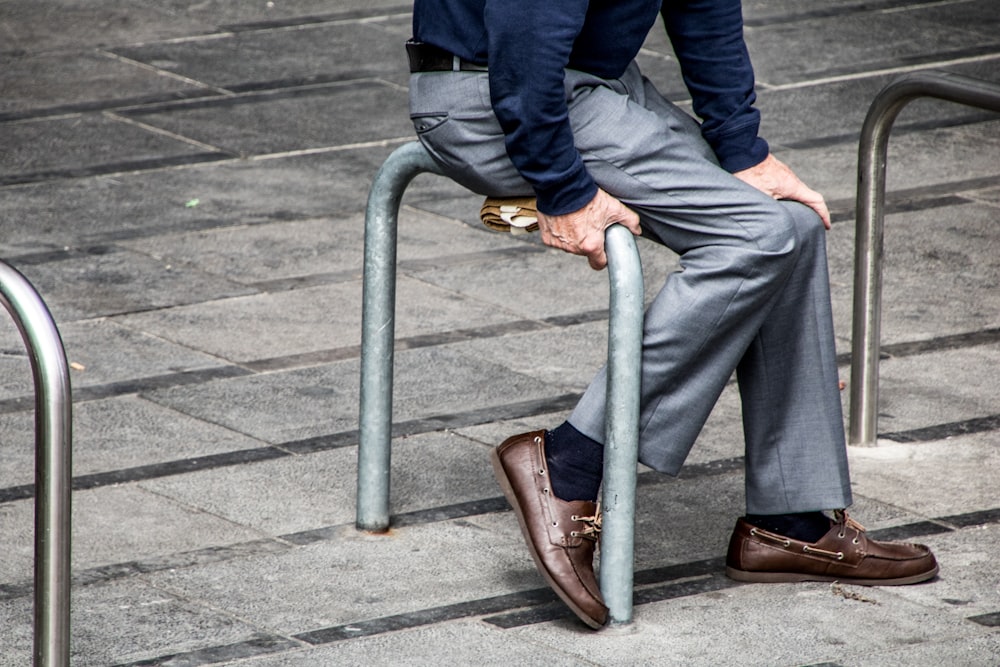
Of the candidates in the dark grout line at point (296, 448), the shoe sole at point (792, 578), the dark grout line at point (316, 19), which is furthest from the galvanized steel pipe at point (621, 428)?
the dark grout line at point (316, 19)

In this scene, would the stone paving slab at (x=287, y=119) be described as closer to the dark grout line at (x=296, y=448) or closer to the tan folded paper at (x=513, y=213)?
the dark grout line at (x=296, y=448)

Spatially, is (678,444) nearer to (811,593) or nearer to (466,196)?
(811,593)

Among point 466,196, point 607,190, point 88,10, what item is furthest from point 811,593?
point 88,10

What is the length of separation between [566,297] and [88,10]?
5645 millimetres

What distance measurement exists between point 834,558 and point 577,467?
611mm

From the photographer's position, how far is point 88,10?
11148 millimetres

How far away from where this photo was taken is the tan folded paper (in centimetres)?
412

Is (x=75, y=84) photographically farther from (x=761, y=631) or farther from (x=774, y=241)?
(x=761, y=631)

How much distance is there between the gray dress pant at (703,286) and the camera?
158 inches

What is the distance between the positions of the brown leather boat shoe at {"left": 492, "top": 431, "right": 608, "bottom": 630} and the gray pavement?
9 centimetres

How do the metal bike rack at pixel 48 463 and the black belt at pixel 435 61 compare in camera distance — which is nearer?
the metal bike rack at pixel 48 463

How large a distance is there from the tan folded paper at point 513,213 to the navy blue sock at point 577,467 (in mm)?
441

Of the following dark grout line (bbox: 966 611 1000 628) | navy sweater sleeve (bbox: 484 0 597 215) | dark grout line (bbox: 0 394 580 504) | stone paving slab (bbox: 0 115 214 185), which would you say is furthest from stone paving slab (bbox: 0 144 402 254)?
dark grout line (bbox: 966 611 1000 628)

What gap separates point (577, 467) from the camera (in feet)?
13.5
